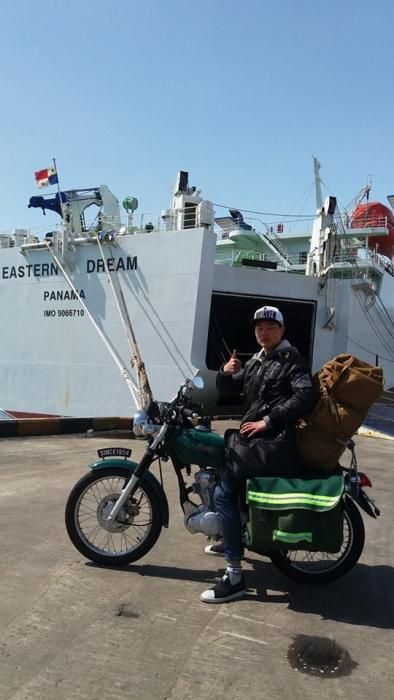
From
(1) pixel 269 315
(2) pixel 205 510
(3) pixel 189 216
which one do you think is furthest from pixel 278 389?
(3) pixel 189 216

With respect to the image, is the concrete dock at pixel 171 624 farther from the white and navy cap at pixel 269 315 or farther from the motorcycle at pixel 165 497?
the white and navy cap at pixel 269 315

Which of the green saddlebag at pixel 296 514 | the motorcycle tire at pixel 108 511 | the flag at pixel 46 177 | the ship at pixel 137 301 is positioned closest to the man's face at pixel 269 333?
the green saddlebag at pixel 296 514

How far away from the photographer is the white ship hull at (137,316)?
40.7 ft

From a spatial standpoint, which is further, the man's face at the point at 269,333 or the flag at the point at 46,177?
the flag at the point at 46,177

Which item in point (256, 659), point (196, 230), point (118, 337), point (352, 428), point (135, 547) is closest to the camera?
point (256, 659)

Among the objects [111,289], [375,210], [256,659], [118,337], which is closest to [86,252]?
[111,289]

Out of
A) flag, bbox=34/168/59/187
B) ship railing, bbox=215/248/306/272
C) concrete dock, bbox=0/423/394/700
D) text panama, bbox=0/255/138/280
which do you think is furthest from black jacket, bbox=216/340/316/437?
ship railing, bbox=215/248/306/272

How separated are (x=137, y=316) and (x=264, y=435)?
10.0m

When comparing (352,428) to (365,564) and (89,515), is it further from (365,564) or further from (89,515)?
(89,515)

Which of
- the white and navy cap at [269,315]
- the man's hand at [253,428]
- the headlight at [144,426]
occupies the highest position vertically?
the white and navy cap at [269,315]

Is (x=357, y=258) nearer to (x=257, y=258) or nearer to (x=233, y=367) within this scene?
(x=257, y=258)

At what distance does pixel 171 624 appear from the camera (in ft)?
8.87

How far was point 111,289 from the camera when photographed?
521 inches

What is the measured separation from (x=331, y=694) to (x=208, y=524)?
3.61 feet
